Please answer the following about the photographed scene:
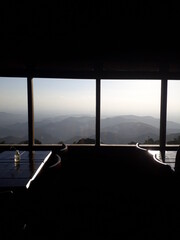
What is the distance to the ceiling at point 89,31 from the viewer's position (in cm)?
162

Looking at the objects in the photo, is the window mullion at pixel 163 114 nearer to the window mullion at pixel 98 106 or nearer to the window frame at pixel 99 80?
the window frame at pixel 99 80

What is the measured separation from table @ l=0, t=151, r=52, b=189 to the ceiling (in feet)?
5.09

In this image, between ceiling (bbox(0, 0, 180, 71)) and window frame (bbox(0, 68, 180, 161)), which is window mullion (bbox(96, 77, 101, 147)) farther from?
ceiling (bbox(0, 0, 180, 71))

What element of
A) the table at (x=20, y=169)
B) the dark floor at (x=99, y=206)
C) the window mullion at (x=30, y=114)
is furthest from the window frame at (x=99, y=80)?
the table at (x=20, y=169)

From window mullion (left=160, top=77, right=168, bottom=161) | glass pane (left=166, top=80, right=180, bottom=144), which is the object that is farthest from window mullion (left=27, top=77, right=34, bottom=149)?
glass pane (left=166, top=80, right=180, bottom=144)

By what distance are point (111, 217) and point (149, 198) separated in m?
0.50

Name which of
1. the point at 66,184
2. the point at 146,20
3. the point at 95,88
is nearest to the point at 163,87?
the point at 95,88

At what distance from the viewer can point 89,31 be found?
2145 millimetres

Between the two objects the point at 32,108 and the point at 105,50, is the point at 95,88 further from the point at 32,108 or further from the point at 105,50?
the point at 32,108

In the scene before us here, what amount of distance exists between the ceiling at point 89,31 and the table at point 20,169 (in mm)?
1552

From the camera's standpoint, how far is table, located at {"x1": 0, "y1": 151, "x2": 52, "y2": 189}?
4.68 ft

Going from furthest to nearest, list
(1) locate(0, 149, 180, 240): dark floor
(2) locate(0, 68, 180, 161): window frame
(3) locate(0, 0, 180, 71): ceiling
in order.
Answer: (2) locate(0, 68, 180, 161): window frame
(3) locate(0, 0, 180, 71): ceiling
(1) locate(0, 149, 180, 240): dark floor

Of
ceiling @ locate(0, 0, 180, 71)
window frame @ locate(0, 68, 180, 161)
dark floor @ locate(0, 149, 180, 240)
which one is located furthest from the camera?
window frame @ locate(0, 68, 180, 161)

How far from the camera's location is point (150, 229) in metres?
1.81
